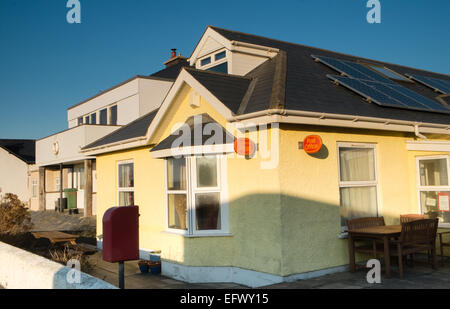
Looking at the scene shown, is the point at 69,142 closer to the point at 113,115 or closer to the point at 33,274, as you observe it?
the point at 113,115

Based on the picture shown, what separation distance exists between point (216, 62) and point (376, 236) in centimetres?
722

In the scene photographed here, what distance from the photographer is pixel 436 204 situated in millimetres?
8922

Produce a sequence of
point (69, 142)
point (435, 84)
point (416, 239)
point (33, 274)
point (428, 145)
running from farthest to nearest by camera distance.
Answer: point (69, 142) < point (435, 84) < point (428, 145) < point (416, 239) < point (33, 274)

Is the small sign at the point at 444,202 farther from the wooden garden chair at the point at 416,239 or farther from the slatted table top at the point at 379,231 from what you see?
the slatted table top at the point at 379,231

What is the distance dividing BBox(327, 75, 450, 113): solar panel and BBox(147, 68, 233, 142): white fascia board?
3.36 meters

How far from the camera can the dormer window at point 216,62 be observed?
11.9 meters

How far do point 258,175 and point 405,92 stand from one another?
5.78 meters

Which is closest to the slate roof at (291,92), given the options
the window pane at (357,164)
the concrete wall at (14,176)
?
the window pane at (357,164)

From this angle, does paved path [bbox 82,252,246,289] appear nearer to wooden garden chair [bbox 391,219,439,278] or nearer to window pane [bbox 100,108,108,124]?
wooden garden chair [bbox 391,219,439,278]

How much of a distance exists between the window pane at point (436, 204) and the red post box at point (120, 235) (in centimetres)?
674

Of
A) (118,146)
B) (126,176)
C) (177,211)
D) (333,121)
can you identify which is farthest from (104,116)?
(333,121)

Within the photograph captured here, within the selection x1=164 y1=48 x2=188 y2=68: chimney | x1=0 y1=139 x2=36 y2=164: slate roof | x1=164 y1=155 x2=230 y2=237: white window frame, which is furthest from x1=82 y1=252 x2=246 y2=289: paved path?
x1=0 y1=139 x2=36 y2=164: slate roof
